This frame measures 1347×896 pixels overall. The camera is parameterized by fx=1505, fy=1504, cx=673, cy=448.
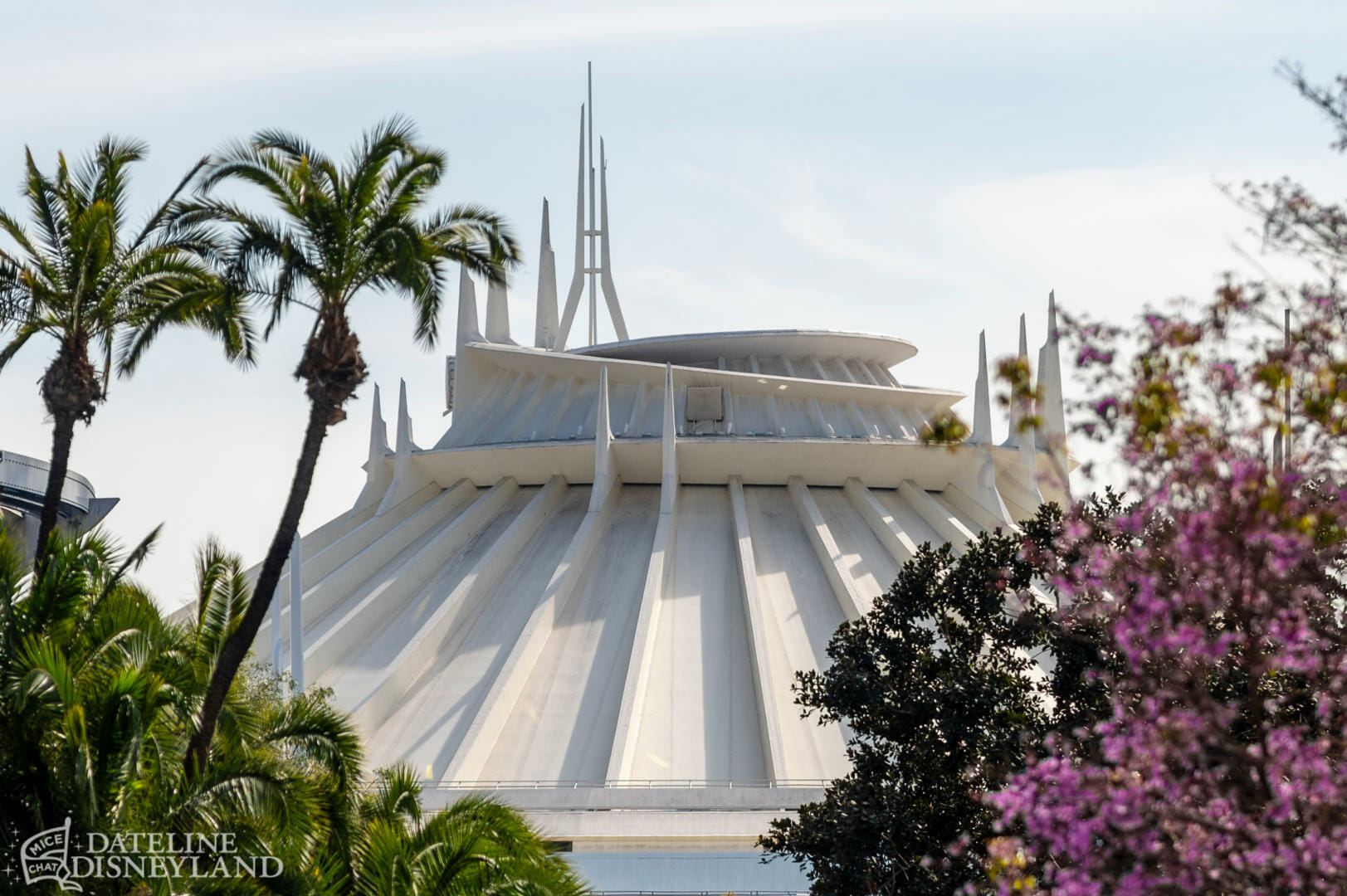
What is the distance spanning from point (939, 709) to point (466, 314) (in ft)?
85.7

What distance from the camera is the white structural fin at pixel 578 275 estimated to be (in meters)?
43.7

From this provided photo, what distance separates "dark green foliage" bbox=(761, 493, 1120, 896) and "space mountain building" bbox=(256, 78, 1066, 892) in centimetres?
435

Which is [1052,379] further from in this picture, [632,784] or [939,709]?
[939,709]

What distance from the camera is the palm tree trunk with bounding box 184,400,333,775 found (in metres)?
13.5

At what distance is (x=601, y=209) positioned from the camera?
4816 cm

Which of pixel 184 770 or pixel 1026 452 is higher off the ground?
pixel 1026 452

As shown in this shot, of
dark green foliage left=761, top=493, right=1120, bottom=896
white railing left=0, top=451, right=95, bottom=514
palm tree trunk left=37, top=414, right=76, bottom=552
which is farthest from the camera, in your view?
white railing left=0, top=451, right=95, bottom=514

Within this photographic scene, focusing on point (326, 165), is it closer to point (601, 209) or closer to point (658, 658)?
point (658, 658)

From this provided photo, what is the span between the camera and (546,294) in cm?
4334

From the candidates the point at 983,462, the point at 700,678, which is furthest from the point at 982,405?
the point at 700,678

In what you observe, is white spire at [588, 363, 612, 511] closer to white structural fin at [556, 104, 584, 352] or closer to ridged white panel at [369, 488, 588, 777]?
ridged white panel at [369, 488, 588, 777]

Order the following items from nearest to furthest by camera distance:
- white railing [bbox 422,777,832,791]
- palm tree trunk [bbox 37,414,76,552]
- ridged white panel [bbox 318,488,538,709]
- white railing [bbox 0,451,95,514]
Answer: palm tree trunk [bbox 37,414,76,552] < white railing [bbox 422,777,832,791] < ridged white panel [bbox 318,488,538,709] < white railing [bbox 0,451,95,514]

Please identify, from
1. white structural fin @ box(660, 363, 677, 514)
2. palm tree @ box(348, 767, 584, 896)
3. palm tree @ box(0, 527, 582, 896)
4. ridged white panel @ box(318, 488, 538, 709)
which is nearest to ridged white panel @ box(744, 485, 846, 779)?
white structural fin @ box(660, 363, 677, 514)

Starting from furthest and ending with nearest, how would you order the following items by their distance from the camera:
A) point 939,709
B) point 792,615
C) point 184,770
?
point 792,615 < point 939,709 < point 184,770
